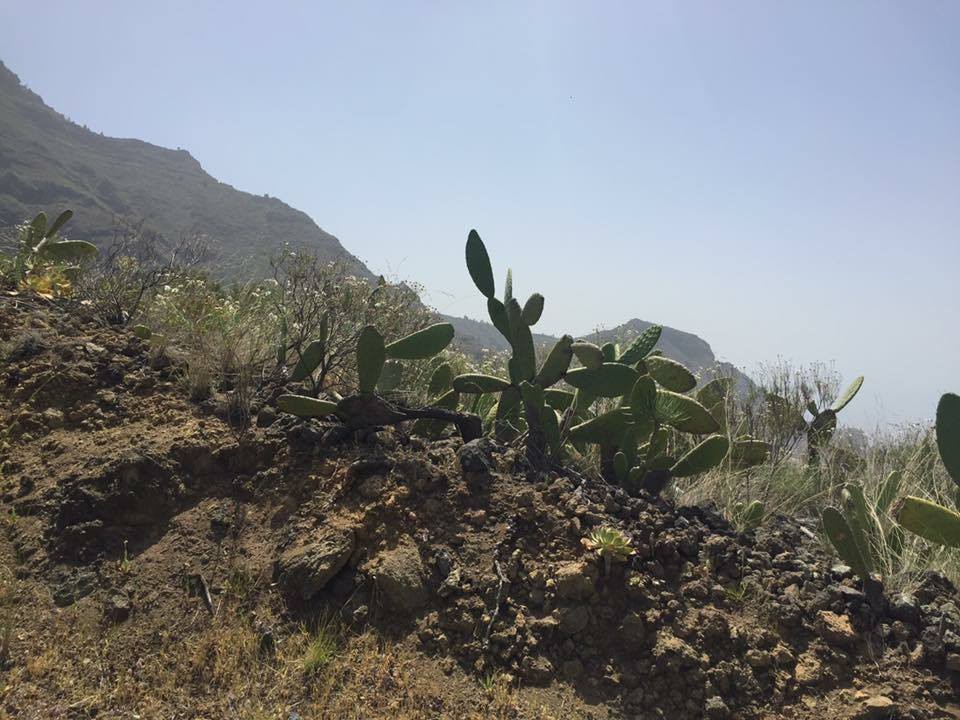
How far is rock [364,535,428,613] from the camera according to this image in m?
2.65

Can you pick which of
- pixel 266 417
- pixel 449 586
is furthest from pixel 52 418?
pixel 449 586

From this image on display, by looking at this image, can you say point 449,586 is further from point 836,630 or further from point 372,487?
point 836,630

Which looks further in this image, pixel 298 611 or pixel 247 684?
pixel 298 611

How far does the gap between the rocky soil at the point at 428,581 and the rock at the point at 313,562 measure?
0.01 meters

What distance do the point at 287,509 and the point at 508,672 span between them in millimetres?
1350

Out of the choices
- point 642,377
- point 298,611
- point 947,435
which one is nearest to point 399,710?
point 298,611

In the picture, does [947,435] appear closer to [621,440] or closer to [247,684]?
[621,440]

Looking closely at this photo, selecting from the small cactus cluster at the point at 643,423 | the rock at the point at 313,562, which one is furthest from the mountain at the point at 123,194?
the rock at the point at 313,562

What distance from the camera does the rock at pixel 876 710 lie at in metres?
2.21

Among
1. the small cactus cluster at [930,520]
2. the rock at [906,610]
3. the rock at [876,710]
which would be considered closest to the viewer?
the rock at [876,710]

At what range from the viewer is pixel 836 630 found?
2.50 meters

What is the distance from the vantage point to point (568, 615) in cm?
258

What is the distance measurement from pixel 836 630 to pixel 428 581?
163 centimetres

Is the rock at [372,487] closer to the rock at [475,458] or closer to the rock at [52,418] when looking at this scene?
the rock at [475,458]
